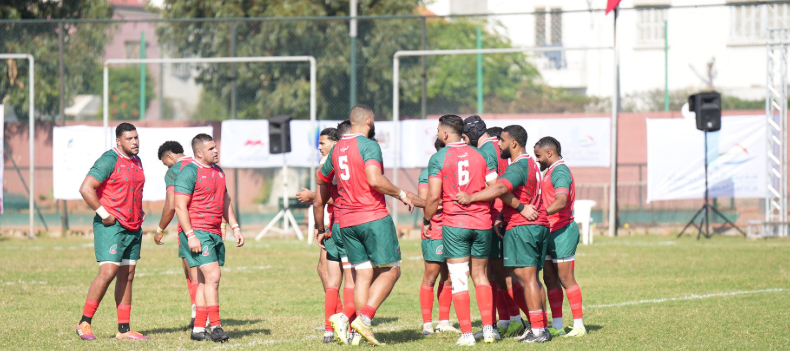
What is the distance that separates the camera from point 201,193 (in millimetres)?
8359

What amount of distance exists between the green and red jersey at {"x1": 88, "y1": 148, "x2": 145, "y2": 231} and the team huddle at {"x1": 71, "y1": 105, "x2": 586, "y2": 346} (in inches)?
0.4

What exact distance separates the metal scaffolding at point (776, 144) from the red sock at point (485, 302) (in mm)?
12999

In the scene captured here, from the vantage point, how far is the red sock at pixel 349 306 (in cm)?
802

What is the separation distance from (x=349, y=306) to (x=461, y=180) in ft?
4.83

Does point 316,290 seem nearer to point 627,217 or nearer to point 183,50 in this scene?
point 627,217

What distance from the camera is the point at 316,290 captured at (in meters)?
12.1

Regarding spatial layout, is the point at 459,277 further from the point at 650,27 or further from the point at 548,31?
the point at 548,31

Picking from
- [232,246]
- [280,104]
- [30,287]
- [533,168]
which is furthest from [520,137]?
[280,104]

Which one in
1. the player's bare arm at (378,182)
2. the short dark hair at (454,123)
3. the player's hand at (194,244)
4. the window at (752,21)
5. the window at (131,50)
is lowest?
the player's hand at (194,244)

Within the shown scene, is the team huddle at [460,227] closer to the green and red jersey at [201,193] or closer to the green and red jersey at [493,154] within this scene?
the green and red jersey at [493,154]

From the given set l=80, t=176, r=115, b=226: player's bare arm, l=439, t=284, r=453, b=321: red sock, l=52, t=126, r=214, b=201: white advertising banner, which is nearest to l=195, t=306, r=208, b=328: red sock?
l=80, t=176, r=115, b=226: player's bare arm

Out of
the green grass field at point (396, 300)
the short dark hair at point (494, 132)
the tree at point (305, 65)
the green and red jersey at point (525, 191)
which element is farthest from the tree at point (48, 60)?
the green and red jersey at point (525, 191)

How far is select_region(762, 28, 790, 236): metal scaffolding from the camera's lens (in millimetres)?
19078

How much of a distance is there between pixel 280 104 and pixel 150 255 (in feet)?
28.5
